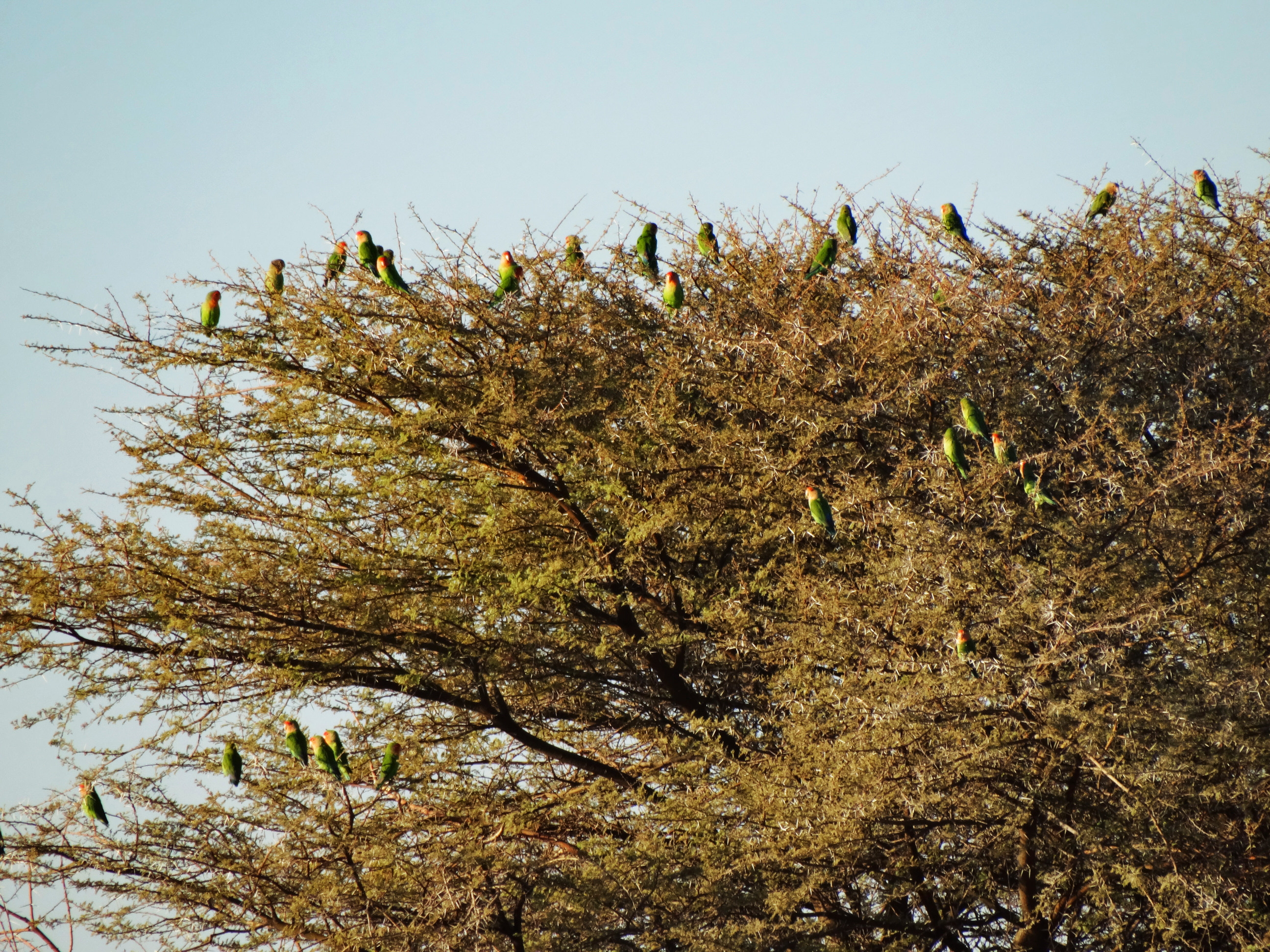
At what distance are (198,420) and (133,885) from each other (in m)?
2.97

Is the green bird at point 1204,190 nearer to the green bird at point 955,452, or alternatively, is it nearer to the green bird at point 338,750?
the green bird at point 955,452

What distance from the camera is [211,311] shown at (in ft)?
22.2

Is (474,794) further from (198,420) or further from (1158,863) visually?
(1158,863)

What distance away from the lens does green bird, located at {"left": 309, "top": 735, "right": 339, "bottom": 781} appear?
679 centimetres

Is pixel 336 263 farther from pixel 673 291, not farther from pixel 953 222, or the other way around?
pixel 953 222

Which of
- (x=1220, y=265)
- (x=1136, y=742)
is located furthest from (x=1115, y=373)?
(x=1136, y=742)

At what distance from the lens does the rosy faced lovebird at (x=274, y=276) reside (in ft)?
23.2

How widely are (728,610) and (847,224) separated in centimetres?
323

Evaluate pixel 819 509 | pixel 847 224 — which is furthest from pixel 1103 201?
pixel 819 509

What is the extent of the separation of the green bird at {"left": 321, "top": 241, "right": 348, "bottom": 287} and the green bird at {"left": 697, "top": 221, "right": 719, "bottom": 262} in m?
2.80

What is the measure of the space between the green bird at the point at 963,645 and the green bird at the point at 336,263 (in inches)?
171

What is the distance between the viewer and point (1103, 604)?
6.03m

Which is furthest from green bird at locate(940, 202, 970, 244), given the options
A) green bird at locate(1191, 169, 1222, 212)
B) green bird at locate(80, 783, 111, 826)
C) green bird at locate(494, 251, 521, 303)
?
green bird at locate(80, 783, 111, 826)

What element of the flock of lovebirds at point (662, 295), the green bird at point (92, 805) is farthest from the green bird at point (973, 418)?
the green bird at point (92, 805)
